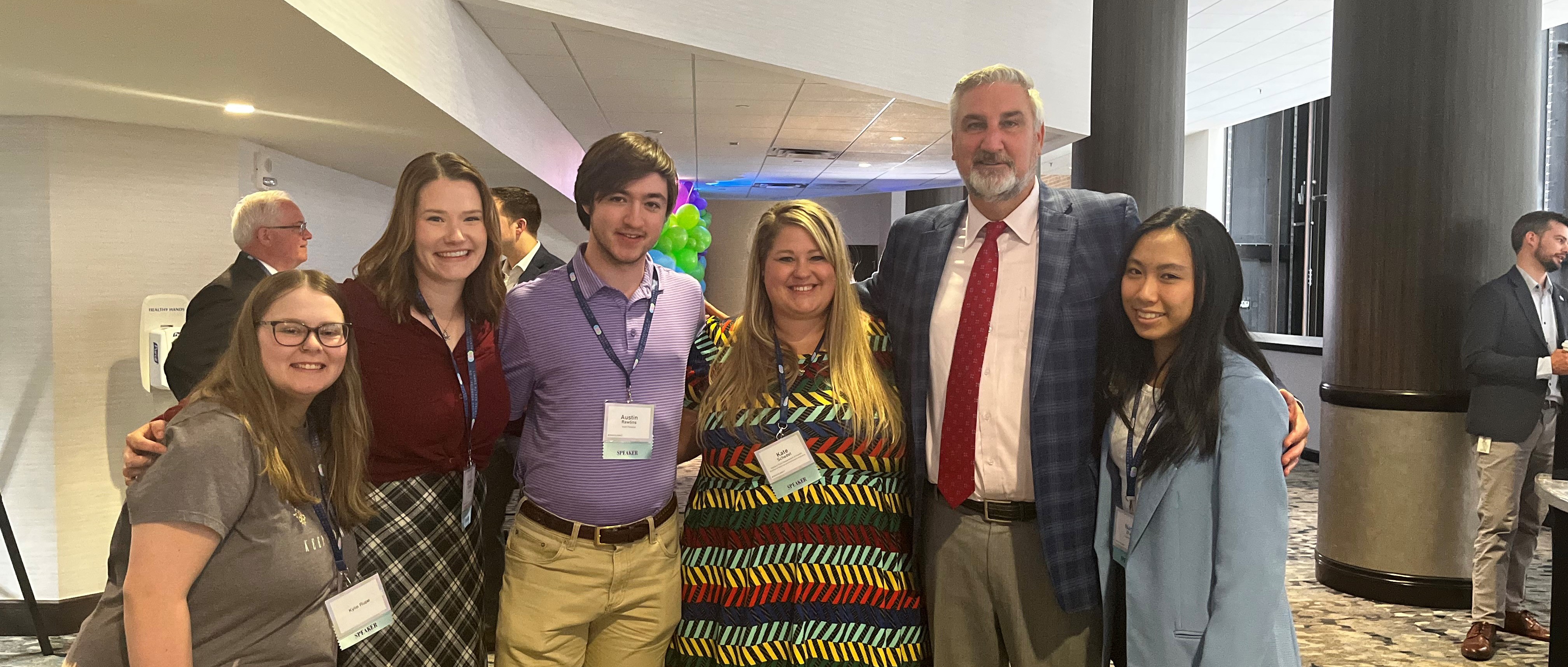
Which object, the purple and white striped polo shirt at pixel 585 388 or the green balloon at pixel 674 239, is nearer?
the purple and white striped polo shirt at pixel 585 388

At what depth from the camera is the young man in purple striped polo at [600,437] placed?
1.95 metres

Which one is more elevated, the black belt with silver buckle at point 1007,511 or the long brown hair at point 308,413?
the long brown hair at point 308,413

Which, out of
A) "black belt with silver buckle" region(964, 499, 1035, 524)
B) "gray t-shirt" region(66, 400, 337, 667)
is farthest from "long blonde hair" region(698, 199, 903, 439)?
"gray t-shirt" region(66, 400, 337, 667)

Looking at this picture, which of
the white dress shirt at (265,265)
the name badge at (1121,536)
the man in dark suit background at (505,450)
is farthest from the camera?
the white dress shirt at (265,265)

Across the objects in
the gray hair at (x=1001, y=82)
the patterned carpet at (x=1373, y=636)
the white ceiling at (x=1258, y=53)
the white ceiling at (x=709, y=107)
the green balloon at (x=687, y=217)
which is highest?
the white ceiling at (x=1258, y=53)

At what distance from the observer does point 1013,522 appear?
2.02 m

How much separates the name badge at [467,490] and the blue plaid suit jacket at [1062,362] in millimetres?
917

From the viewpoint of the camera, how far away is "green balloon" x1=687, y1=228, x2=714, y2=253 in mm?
11984

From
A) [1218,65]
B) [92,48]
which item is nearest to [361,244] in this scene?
[92,48]

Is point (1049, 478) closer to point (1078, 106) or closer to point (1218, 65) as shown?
point (1078, 106)

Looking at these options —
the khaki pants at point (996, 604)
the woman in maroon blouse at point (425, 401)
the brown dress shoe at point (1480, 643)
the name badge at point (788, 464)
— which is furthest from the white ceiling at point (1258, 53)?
the woman in maroon blouse at point (425, 401)

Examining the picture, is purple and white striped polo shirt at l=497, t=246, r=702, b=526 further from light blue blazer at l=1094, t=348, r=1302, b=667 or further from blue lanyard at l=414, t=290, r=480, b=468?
light blue blazer at l=1094, t=348, r=1302, b=667

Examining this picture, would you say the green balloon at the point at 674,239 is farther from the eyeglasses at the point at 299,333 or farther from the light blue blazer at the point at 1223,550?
the light blue blazer at the point at 1223,550

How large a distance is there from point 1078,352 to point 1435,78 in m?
3.47
